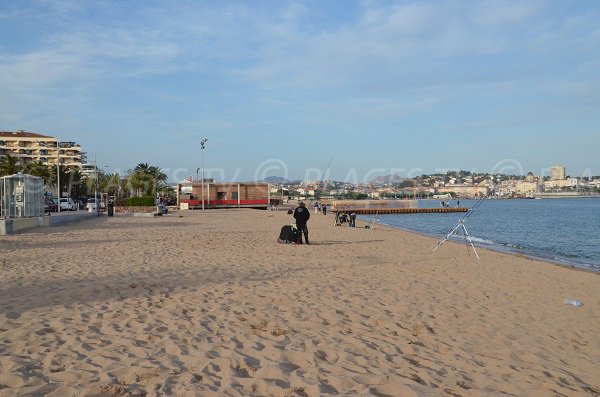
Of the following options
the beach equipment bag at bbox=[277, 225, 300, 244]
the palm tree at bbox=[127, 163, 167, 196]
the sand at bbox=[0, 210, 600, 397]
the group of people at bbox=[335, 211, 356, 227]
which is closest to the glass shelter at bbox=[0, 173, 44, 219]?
the sand at bbox=[0, 210, 600, 397]

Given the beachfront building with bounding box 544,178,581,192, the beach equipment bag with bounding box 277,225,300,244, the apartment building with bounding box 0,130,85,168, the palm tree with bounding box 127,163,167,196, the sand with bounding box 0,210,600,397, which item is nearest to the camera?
the sand with bounding box 0,210,600,397

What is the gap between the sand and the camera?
14.8ft

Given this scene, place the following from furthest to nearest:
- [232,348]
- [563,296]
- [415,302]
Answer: [563,296], [415,302], [232,348]

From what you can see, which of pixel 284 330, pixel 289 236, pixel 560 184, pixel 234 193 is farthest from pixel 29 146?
pixel 560 184

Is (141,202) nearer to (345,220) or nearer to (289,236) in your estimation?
(345,220)

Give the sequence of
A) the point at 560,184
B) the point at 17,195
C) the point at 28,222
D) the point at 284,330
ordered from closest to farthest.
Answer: the point at 284,330
the point at 28,222
the point at 17,195
the point at 560,184

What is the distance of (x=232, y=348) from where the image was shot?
212 inches

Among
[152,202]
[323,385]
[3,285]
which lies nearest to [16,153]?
[152,202]

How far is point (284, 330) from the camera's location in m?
6.18

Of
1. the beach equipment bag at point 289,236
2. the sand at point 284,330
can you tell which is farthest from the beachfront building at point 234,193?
the sand at point 284,330

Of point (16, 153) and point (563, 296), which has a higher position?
point (16, 153)

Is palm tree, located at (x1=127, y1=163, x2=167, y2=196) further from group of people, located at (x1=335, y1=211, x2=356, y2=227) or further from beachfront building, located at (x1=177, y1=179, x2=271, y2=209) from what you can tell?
group of people, located at (x1=335, y1=211, x2=356, y2=227)

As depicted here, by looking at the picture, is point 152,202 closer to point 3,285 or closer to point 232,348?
point 3,285

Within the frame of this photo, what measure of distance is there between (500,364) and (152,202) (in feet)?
153
